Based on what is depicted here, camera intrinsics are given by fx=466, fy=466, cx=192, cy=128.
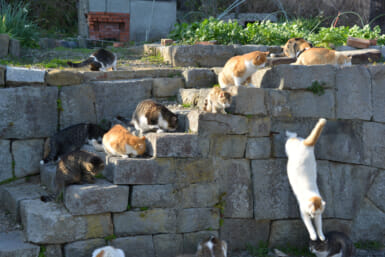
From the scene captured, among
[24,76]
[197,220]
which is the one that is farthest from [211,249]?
[24,76]

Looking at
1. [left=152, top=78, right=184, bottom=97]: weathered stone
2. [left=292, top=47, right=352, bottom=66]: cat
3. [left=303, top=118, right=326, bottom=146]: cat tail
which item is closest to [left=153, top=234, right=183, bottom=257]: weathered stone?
[left=303, top=118, right=326, bottom=146]: cat tail

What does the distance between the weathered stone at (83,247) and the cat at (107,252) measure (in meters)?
0.31

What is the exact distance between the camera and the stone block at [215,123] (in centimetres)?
565

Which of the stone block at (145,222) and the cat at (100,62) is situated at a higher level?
the cat at (100,62)

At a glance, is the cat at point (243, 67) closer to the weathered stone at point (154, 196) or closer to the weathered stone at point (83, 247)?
the weathered stone at point (154, 196)

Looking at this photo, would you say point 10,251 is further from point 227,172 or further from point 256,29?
point 256,29

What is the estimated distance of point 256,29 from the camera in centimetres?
934

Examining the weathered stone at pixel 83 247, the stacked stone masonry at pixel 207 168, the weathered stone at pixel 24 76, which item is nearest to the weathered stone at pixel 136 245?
the stacked stone masonry at pixel 207 168

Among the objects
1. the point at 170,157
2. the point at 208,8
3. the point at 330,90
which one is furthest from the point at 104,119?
the point at 208,8

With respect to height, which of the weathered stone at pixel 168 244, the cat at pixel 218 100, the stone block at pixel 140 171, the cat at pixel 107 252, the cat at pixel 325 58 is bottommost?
the weathered stone at pixel 168 244

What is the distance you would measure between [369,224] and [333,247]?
97 centimetres

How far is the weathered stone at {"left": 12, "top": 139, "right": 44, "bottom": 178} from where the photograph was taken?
21.1 feet

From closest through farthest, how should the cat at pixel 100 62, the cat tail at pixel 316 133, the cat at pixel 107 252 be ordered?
the cat at pixel 107 252, the cat tail at pixel 316 133, the cat at pixel 100 62

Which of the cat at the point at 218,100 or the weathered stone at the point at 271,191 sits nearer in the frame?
the cat at the point at 218,100
